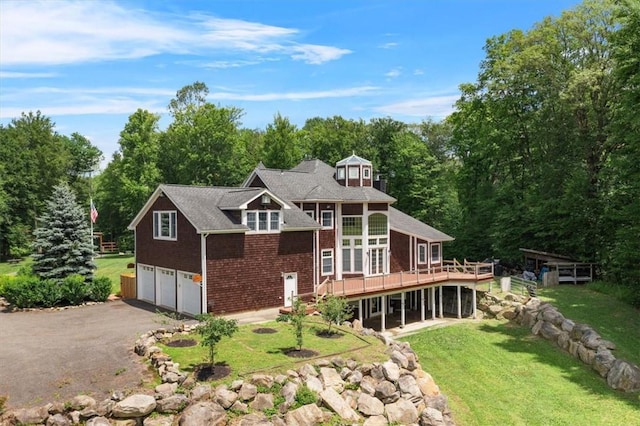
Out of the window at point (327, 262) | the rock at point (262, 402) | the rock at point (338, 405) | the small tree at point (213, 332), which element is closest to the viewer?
the rock at point (262, 402)

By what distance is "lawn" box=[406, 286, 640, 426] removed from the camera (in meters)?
15.1

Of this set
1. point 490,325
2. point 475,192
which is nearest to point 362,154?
point 475,192

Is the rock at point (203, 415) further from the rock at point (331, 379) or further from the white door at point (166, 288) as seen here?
the white door at point (166, 288)

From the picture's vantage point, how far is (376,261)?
29250 mm

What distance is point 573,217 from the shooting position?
3188cm

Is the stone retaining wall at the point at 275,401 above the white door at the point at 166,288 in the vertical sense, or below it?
below

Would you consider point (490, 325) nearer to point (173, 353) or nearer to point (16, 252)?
point (173, 353)

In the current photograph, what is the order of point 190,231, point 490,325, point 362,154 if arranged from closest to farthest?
1. point 190,231
2. point 490,325
3. point 362,154

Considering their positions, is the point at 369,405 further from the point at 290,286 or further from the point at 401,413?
the point at 290,286

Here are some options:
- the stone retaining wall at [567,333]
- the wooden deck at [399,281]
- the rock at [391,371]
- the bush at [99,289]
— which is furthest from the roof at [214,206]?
the stone retaining wall at [567,333]

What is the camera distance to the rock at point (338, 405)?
498 inches

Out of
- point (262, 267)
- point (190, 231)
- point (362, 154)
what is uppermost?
point (362, 154)

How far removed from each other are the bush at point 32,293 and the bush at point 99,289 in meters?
1.46

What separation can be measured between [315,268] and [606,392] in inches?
571
